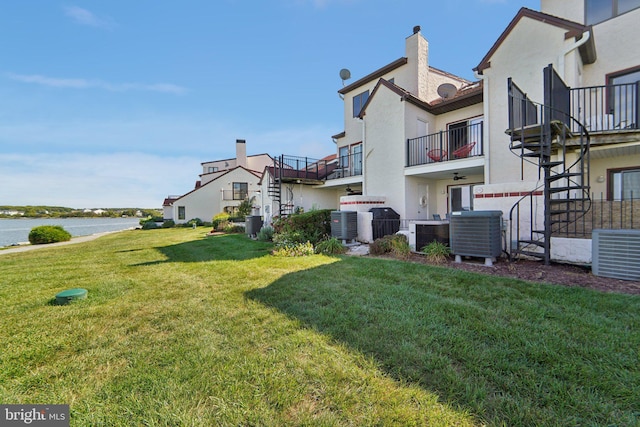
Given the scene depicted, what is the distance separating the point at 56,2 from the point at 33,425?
10834 mm

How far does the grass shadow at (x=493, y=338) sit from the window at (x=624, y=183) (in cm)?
731

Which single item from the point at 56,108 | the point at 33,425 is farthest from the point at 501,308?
the point at 56,108

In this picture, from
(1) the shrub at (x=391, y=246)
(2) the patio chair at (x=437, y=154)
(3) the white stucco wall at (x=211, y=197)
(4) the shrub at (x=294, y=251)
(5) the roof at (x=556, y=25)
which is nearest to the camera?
(5) the roof at (x=556, y=25)

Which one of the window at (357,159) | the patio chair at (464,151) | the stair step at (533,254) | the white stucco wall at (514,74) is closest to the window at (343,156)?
the window at (357,159)

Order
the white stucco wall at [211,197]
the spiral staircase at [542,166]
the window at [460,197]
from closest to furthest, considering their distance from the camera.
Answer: the spiral staircase at [542,166]
the window at [460,197]
the white stucco wall at [211,197]

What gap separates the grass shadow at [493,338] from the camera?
1.83m

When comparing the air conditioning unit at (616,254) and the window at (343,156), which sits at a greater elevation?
the window at (343,156)

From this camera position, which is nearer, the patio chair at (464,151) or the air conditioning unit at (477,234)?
the air conditioning unit at (477,234)

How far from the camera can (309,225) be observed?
415 inches

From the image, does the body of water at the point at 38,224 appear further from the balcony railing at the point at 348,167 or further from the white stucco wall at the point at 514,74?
the white stucco wall at the point at 514,74

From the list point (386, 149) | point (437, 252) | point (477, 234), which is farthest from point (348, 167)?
point (477, 234)

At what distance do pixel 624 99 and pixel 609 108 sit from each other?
423 millimetres

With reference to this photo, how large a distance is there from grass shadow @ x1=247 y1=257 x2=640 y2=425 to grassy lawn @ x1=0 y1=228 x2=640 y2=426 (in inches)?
0.6

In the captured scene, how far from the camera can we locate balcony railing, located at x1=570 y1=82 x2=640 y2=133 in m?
7.25
